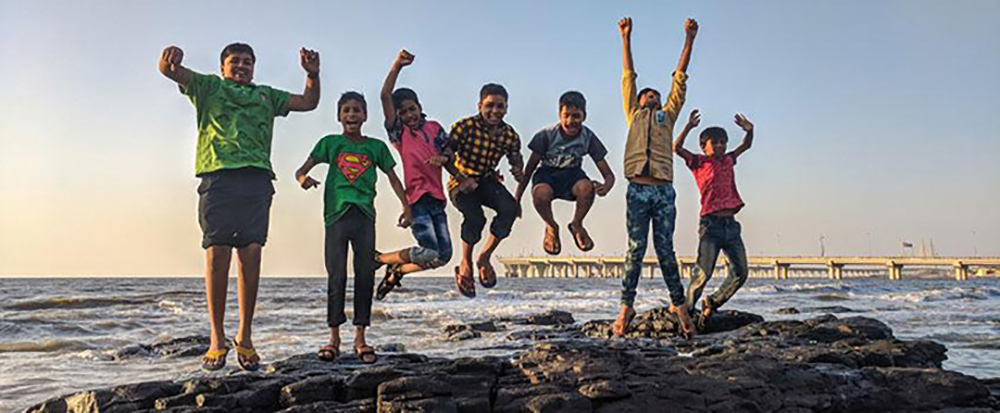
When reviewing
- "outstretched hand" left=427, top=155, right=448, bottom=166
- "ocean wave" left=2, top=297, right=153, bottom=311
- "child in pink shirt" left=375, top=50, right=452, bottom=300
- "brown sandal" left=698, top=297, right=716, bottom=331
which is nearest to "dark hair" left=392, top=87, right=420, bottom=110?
"child in pink shirt" left=375, top=50, right=452, bottom=300

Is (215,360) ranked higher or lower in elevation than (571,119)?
lower

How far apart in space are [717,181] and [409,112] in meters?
3.82

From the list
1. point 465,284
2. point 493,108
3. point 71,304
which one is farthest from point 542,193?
point 71,304

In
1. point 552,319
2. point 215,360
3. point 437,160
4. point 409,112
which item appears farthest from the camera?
point 552,319

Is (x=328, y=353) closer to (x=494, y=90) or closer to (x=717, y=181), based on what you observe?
(x=494, y=90)

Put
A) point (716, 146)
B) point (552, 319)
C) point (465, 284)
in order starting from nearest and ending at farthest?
point (465, 284), point (716, 146), point (552, 319)

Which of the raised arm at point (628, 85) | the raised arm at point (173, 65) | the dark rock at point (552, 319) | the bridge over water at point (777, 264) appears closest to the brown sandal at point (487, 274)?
the raised arm at point (628, 85)

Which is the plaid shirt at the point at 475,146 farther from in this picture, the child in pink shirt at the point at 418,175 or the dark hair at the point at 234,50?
the dark hair at the point at 234,50

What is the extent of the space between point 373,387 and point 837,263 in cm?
11078

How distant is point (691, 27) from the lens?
664 cm

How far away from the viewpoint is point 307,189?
5.30m

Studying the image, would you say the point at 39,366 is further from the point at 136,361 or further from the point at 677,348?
the point at 677,348

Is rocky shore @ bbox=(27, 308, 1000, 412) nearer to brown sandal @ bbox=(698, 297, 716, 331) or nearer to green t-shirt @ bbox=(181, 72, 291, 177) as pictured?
green t-shirt @ bbox=(181, 72, 291, 177)

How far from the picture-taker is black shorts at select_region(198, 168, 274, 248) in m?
4.71
